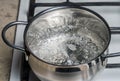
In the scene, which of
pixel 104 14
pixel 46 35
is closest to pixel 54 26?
pixel 46 35

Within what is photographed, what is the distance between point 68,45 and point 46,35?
5 cm

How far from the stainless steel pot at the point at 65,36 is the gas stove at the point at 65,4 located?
36 mm

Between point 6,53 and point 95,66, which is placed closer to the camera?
point 95,66

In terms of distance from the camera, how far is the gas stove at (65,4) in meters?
0.60

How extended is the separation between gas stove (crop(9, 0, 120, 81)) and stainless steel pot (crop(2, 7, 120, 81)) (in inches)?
1.4

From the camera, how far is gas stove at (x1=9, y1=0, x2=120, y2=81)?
0.60m

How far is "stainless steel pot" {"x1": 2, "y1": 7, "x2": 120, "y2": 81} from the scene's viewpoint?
1.80ft

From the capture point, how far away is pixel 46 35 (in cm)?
65

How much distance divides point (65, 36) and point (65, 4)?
69 mm

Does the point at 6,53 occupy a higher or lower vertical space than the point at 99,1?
lower

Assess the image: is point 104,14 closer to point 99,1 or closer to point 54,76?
point 99,1

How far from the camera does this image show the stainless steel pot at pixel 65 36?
0.55 metres

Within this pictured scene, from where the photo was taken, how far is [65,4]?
67 centimetres

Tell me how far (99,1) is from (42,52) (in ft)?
0.67
